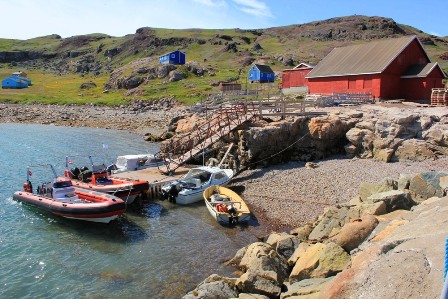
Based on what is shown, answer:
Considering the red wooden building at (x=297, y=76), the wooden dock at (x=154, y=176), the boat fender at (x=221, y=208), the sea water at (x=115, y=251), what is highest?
the red wooden building at (x=297, y=76)

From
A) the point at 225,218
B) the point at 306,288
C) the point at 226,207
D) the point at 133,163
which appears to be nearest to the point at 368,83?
the point at 133,163

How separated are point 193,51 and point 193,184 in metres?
114

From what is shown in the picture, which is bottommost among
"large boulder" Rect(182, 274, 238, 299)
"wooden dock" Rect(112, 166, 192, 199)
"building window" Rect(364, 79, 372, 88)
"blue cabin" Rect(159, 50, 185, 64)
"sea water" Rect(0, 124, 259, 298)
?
"sea water" Rect(0, 124, 259, 298)

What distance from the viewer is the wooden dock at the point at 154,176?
26984mm

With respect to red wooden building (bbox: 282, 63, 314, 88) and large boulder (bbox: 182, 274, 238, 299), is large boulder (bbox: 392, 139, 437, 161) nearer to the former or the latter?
large boulder (bbox: 182, 274, 238, 299)

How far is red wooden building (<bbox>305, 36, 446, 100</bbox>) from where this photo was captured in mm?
41344

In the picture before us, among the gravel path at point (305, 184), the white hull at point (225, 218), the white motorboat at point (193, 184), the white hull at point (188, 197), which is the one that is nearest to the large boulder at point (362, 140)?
the gravel path at point (305, 184)

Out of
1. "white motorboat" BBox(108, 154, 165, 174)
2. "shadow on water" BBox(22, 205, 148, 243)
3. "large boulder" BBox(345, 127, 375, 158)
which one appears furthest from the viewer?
"white motorboat" BBox(108, 154, 165, 174)

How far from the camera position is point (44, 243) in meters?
19.5

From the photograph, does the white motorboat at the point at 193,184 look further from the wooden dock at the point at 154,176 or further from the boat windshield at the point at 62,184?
the boat windshield at the point at 62,184

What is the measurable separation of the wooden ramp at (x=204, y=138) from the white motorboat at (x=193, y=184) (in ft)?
10.2

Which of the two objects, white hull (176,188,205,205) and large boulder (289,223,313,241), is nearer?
large boulder (289,223,313,241)

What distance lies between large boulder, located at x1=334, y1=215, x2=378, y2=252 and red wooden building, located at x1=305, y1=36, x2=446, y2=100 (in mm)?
30487

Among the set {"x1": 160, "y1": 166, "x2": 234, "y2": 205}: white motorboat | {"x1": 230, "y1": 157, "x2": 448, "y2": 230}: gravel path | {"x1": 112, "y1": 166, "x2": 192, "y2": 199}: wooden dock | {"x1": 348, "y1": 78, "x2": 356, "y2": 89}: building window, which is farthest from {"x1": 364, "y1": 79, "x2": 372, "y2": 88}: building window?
{"x1": 112, "y1": 166, "x2": 192, "y2": 199}: wooden dock
